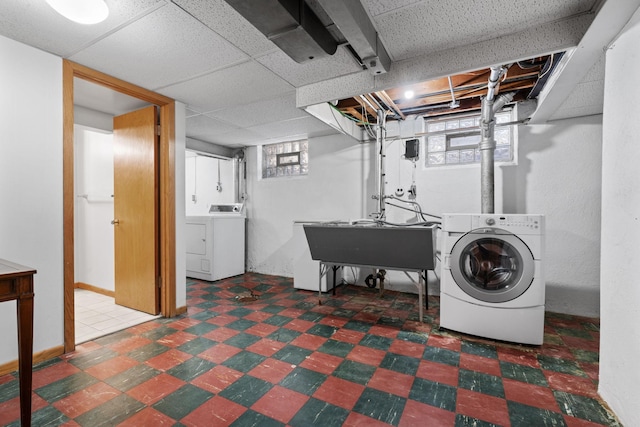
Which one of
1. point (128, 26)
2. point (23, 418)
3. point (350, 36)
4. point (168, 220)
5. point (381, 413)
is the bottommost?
point (381, 413)

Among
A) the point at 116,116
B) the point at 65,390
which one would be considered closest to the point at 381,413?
the point at 65,390

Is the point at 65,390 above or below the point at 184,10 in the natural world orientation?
below

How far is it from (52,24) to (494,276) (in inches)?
141

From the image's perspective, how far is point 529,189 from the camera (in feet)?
10.3

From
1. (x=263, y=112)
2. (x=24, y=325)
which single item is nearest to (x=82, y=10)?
(x=24, y=325)

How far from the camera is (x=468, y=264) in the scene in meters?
2.51

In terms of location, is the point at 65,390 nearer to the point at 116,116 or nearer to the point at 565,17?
the point at 116,116

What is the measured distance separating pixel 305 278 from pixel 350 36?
117 inches

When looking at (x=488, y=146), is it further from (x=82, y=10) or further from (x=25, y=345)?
(x=25, y=345)

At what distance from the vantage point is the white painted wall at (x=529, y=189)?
9.63ft

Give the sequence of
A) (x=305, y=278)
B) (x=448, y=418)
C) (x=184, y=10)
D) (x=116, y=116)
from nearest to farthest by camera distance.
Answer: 1. (x=448, y=418)
2. (x=184, y=10)
3. (x=116, y=116)
4. (x=305, y=278)

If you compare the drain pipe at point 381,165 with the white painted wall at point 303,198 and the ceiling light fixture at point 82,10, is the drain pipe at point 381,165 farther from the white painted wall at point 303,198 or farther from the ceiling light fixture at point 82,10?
the ceiling light fixture at point 82,10

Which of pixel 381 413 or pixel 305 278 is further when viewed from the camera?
pixel 305 278

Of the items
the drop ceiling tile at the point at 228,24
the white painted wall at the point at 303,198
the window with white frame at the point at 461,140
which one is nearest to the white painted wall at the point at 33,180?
the drop ceiling tile at the point at 228,24
